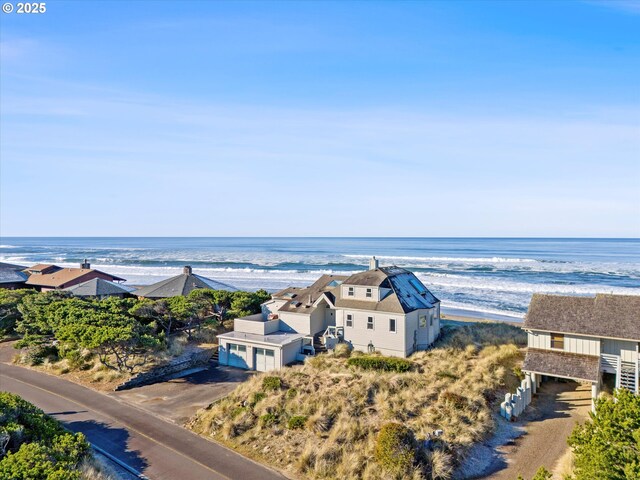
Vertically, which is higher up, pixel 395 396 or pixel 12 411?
pixel 12 411

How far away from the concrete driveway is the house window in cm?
1786

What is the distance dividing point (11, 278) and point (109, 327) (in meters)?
32.9

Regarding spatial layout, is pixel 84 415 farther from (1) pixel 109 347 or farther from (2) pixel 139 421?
(1) pixel 109 347

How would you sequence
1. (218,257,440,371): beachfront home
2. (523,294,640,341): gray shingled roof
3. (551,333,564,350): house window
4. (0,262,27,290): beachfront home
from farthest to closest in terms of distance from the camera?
(0,262,27,290): beachfront home → (218,257,440,371): beachfront home → (551,333,564,350): house window → (523,294,640,341): gray shingled roof

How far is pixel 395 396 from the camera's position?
21.2 m

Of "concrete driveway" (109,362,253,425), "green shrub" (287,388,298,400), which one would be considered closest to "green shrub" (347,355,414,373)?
"green shrub" (287,388,298,400)

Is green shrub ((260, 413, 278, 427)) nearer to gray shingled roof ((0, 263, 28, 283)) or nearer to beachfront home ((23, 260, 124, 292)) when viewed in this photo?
beachfront home ((23, 260, 124, 292))

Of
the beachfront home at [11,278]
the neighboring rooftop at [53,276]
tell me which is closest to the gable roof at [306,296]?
the neighboring rooftop at [53,276]

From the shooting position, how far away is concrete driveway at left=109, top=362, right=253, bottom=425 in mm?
21156

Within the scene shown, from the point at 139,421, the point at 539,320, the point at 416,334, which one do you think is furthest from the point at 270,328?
the point at 539,320

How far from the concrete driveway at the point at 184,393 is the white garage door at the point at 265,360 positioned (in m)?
0.94

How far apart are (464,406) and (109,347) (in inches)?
811

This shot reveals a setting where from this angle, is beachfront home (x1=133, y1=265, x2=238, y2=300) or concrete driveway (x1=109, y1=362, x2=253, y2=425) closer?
concrete driveway (x1=109, y1=362, x2=253, y2=425)

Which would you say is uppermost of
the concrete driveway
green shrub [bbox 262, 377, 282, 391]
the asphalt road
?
green shrub [bbox 262, 377, 282, 391]
